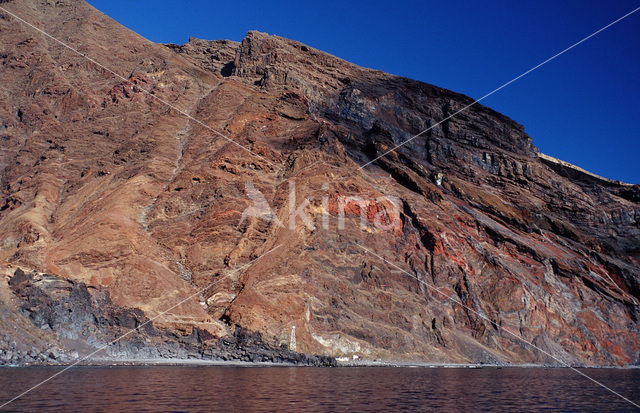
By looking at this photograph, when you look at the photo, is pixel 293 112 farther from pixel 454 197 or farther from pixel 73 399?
pixel 73 399

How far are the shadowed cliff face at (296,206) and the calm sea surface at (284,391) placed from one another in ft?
46.2

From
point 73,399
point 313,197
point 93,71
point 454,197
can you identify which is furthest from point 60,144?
point 73,399

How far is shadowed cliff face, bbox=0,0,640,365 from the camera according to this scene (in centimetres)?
6388

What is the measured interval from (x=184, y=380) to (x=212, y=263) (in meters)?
31.2

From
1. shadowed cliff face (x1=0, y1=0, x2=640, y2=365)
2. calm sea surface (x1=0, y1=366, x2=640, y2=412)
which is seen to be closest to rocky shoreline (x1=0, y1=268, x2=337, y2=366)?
shadowed cliff face (x1=0, y1=0, x2=640, y2=365)

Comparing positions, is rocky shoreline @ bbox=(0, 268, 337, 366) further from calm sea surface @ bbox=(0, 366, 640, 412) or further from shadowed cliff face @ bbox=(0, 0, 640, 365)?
calm sea surface @ bbox=(0, 366, 640, 412)

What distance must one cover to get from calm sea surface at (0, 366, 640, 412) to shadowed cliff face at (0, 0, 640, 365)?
14082mm

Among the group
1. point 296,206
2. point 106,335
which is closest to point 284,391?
point 106,335

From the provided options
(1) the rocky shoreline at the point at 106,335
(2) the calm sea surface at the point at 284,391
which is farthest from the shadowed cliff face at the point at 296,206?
(2) the calm sea surface at the point at 284,391

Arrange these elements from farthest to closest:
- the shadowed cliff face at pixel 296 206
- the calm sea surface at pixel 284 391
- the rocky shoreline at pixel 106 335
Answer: the shadowed cliff face at pixel 296 206, the rocky shoreline at pixel 106 335, the calm sea surface at pixel 284 391

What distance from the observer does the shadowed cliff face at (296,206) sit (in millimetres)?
63875

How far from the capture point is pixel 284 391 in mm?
34750

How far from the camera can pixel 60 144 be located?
9425 cm

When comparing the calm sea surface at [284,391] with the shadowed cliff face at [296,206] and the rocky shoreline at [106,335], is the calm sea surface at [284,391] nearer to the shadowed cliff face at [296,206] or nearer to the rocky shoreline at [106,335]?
the rocky shoreline at [106,335]
